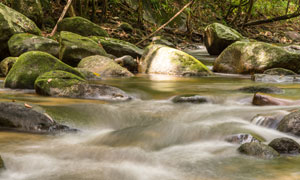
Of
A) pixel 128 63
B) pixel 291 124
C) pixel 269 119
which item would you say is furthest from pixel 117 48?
pixel 291 124

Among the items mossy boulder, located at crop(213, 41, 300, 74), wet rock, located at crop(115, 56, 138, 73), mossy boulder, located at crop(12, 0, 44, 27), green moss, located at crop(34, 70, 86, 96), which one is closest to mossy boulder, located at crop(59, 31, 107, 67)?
wet rock, located at crop(115, 56, 138, 73)

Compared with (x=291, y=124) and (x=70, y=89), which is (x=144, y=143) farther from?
(x=70, y=89)

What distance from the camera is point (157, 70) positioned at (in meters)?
8.73

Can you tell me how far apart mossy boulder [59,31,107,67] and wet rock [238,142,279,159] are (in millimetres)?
6305

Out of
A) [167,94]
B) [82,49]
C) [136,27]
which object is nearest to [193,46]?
[136,27]

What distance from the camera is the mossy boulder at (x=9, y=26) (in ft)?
28.0

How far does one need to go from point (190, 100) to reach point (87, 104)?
1499mm

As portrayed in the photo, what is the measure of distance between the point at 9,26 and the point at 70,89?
4.76 meters

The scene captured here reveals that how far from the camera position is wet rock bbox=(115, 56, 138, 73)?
898 cm

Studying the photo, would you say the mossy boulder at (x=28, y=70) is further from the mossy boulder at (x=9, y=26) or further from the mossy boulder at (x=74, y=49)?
the mossy boulder at (x=9, y=26)

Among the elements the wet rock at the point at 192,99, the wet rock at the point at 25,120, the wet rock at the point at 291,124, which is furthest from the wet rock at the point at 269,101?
the wet rock at the point at 25,120

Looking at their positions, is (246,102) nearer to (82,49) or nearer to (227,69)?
(227,69)

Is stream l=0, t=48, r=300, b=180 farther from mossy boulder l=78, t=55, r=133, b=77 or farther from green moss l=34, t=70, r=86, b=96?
mossy boulder l=78, t=55, r=133, b=77

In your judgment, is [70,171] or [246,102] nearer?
[70,171]
